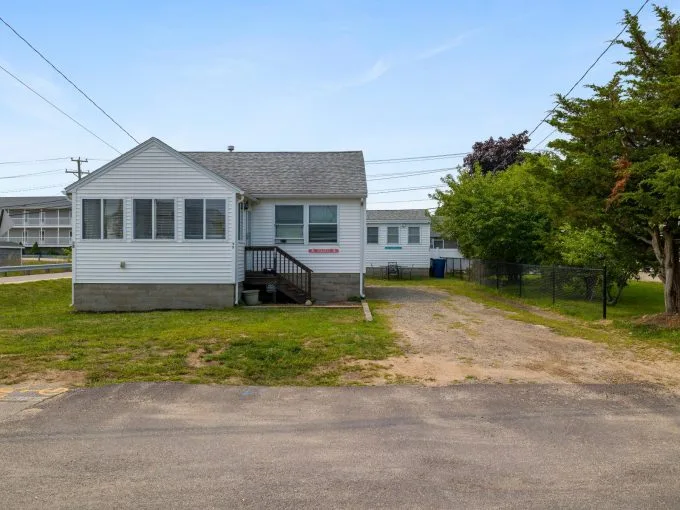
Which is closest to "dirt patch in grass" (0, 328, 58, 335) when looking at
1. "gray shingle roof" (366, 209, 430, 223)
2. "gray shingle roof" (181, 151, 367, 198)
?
"gray shingle roof" (181, 151, 367, 198)

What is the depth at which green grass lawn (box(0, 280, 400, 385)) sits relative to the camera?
734 centimetres

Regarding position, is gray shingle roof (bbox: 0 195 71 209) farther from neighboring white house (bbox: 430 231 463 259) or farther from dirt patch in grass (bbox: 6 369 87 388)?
dirt patch in grass (bbox: 6 369 87 388)

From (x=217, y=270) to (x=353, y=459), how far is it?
11704mm

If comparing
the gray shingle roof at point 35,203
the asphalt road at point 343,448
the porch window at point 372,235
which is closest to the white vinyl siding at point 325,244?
the asphalt road at point 343,448

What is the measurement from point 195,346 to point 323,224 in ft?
30.4

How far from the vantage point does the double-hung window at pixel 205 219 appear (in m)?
15.2

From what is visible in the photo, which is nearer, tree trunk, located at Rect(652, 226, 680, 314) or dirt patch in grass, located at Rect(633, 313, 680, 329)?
dirt patch in grass, located at Rect(633, 313, 680, 329)

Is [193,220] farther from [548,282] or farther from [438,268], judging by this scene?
[438,268]

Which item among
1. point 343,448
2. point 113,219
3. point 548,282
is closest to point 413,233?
point 548,282

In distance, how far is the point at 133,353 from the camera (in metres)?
8.66

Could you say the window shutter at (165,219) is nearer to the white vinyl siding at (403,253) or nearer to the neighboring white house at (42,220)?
the white vinyl siding at (403,253)

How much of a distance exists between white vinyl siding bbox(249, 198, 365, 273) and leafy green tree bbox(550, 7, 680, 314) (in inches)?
286

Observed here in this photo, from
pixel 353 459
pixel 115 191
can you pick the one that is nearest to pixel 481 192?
pixel 115 191

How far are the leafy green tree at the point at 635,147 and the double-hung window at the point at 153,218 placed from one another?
10728 millimetres
